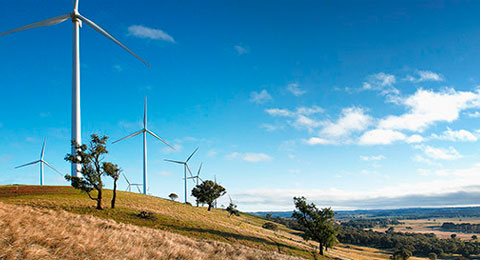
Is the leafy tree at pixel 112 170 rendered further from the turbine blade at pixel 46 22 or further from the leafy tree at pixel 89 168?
the turbine blade at pixel 46 22

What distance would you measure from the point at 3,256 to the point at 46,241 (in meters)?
2.30

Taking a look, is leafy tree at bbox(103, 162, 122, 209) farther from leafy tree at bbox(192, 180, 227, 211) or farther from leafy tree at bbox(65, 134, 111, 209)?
leafy tree at bbox(192, 180, 227, 211)

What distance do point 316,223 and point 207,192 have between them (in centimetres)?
5314

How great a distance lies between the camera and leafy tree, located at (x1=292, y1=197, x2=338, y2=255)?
65500mm

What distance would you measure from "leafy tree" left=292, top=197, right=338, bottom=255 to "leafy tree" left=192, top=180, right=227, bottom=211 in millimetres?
45648

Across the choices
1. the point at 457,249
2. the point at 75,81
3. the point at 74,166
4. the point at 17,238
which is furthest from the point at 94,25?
the point at 457,249

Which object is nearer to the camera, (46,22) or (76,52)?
(46,22)

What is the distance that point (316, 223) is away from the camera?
6806 cm

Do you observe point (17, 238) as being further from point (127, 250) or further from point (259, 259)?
point (259, 259)

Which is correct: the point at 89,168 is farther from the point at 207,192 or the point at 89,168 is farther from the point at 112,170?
the point at 207,192

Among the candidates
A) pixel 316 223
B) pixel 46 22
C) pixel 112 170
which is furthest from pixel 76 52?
pixel 316 223

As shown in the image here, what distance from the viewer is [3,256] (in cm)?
923

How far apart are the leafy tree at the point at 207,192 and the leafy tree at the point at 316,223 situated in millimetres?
45648

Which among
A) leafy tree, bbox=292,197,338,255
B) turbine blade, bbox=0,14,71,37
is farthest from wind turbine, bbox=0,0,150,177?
leafy tree, bbox=292,197,338,255
